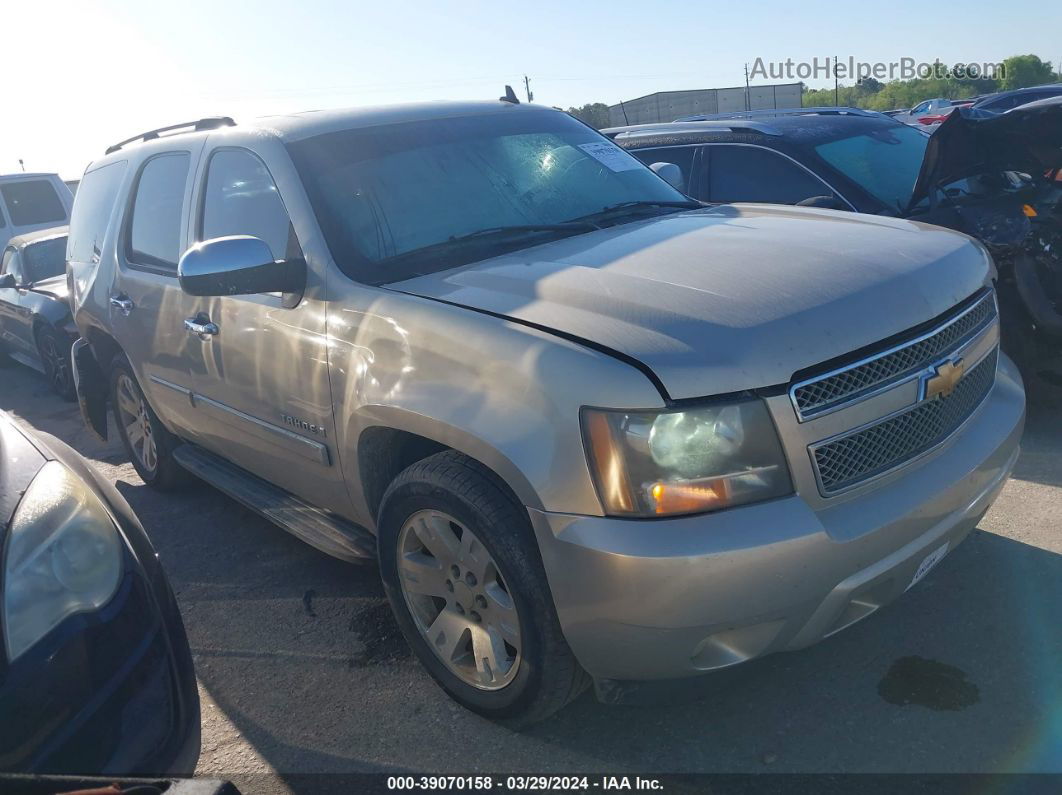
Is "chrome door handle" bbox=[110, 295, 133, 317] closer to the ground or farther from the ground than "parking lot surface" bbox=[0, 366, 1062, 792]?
farther from the ground

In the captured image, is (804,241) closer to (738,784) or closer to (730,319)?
(730,319)

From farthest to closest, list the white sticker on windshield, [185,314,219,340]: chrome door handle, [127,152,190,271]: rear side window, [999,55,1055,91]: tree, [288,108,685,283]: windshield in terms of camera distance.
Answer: [999,55,1055,91]: tree
[127,152,190,271]: rear side window
the white sticker on windshield
[185,314,219,340]: chrome door handle
[288,108,685,283]: windshield

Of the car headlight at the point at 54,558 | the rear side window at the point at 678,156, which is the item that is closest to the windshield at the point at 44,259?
the rear side window at the point at 678,156

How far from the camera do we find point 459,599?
2746 mm

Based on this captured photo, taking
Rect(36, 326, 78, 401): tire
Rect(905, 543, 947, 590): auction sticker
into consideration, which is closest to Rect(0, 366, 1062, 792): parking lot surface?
Rect(905, 543, 947, 590): auction sticker

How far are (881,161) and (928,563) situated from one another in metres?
3.92

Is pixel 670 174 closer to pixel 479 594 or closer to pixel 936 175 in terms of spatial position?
pixel 936 175

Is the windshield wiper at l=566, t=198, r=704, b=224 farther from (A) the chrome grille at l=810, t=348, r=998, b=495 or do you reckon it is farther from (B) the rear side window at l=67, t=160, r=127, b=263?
(B) the rear side window at l=67, t=160, r=127, b=263

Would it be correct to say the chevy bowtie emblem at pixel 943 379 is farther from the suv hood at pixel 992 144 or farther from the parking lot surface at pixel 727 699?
the suv hood at pixel 992 144

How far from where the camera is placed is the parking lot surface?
8.35 feet

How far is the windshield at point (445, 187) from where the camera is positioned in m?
3.15

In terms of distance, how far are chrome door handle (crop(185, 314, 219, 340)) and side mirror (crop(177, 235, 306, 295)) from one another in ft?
1.91

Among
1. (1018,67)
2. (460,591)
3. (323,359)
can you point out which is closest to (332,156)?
(323,359)

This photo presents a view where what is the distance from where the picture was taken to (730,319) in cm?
234
